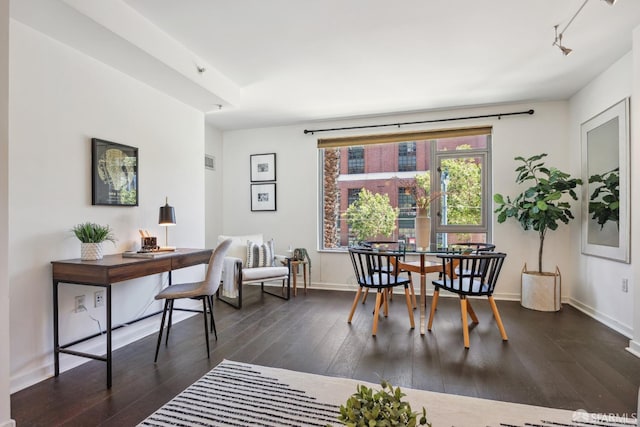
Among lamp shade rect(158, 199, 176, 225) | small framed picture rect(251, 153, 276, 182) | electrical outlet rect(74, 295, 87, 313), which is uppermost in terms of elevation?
small framed picture rect(251, 153, 276, 182)

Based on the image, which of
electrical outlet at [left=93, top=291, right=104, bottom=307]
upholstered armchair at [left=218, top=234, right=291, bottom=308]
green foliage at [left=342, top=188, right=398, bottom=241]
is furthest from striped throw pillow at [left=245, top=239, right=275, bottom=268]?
electrical outlet at [left=93, top=291, right=104, bottom=307]

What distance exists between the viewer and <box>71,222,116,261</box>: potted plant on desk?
94.0 inches

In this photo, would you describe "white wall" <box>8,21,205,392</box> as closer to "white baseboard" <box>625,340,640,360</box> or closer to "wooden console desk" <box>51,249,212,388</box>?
"wooden console desk" <box>51,249,212,388</box>

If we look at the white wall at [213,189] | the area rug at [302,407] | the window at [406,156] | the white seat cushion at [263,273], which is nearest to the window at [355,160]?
the window at [406,156]

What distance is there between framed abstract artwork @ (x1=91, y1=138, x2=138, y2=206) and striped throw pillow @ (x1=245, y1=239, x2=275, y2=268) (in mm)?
1735

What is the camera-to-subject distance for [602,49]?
2904 mm

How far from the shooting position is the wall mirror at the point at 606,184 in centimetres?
303

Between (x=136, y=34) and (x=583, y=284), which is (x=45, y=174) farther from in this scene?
(x=583, y=284)

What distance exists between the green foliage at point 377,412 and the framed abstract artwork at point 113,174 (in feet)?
8.55

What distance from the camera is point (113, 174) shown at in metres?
2.79

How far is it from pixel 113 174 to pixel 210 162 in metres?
2.48

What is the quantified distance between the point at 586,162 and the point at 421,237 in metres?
2.15

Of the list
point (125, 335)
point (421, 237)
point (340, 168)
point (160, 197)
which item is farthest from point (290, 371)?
point (340, 168)

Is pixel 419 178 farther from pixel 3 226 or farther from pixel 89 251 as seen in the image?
pixel 3 226
